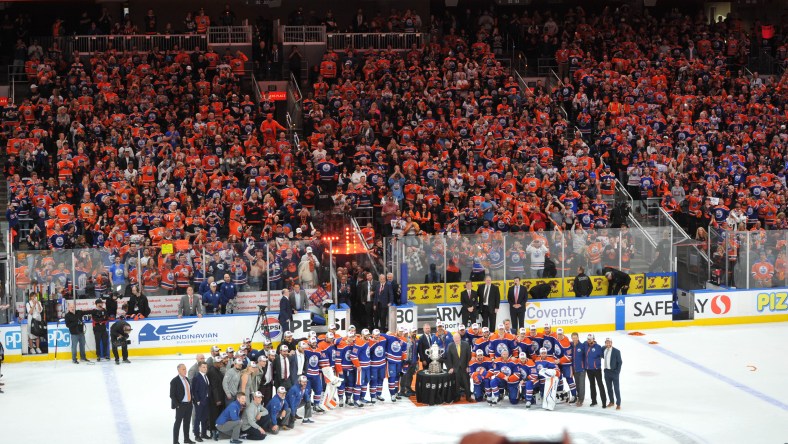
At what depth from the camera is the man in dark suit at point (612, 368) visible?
18.7 m

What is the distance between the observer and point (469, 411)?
62.8 feet

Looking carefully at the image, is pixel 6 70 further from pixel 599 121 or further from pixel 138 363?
pixel 599 121

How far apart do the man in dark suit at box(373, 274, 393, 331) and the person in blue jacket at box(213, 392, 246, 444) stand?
7.05 m

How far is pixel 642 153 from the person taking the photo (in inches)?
1192

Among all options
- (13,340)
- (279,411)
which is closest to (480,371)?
(279,411)

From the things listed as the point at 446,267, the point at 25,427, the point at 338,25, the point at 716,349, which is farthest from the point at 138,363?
the point at 338,25

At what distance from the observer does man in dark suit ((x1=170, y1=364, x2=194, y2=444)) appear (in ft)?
55.2

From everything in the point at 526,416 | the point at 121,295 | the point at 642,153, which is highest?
the point at 642,153

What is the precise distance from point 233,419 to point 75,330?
20.2 feet

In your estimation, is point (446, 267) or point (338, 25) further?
point (338, 25)

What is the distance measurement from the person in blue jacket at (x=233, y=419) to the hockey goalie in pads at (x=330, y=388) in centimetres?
221

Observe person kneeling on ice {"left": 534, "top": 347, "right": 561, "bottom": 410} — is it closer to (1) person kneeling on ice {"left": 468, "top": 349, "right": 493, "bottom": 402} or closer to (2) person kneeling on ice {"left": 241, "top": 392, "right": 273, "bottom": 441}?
(1) person kneeling on ice {"left": 468, "top": 349, "right": 493, "bottom": 402}

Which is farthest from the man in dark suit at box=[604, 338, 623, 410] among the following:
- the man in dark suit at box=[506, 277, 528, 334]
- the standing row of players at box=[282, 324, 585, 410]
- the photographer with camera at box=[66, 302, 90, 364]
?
the photographer with camera at box=[66, 302, 90, 364]

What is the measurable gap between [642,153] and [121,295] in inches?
561
